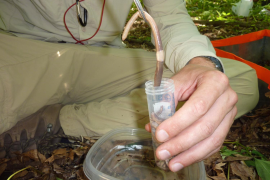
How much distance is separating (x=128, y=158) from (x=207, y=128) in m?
0.46

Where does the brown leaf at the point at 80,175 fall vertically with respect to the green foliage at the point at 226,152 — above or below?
above

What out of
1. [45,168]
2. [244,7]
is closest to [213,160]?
[45,168]

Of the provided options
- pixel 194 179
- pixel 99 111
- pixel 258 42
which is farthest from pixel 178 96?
pixel 258 42

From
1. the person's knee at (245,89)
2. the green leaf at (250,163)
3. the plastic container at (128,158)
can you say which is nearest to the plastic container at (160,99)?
the plastic container at (128,158)

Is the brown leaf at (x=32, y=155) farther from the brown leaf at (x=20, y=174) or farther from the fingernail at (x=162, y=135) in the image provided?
the fingernail at (x=162, y=135)

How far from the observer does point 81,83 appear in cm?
141

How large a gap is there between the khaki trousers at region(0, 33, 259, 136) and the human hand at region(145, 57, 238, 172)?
1.75 feet

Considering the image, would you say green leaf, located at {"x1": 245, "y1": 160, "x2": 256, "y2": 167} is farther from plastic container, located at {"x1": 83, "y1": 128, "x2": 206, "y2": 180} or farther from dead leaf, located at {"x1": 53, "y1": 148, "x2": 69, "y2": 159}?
dead leaf, located at {"x1": 53, "y1": 148, "x2": 69, "y2": 159}

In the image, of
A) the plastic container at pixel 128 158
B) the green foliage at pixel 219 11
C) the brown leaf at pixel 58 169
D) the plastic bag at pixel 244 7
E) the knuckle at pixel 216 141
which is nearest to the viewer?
the knuckle at pixel 216 141

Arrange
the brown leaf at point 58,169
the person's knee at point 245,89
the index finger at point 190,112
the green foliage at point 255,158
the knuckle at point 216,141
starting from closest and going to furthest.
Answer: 1. the index finger at point 190,112
2. the knuckle at point 216,141
3. the green foliage at point 255,158
4. the brown leaf at point 58,169
5. the person's knee at point 245,89

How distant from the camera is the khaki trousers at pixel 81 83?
1142 mm

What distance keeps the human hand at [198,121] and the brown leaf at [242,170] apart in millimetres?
435

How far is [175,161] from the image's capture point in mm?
687

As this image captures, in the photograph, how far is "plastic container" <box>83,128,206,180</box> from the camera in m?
0.87
